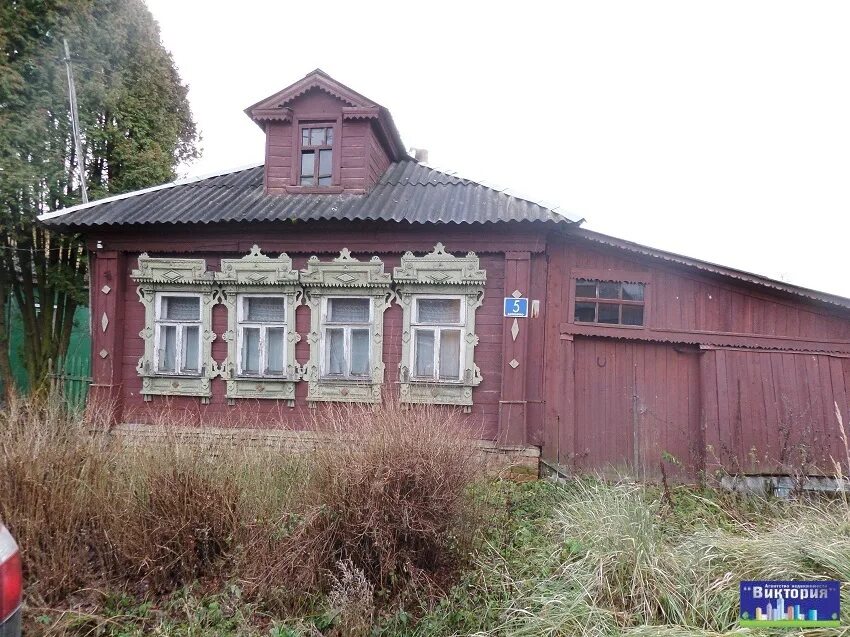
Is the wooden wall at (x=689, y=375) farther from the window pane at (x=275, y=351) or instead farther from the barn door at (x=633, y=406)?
the window pane at (x=275, y=351)

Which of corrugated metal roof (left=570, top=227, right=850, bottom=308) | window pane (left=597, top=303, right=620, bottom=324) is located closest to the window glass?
corrugated metal roof (left=570, top=227, right=850, bottom=308)

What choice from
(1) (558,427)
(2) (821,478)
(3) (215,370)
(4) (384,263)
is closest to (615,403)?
(1) (558,427)

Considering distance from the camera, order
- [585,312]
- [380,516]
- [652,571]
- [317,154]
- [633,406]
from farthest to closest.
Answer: [317,154] → [585,312] → [633,406] → [380,516] → [652,571]

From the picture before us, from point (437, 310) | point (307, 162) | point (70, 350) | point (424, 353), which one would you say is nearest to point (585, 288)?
point (437, 310)

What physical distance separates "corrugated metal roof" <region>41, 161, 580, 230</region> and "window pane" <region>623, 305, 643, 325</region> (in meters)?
1.51

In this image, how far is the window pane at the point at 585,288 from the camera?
7.73 metres

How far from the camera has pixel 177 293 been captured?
8547mm

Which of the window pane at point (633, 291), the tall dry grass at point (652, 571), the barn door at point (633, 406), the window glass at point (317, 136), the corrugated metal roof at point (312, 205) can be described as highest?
the window glass at point (317, 136)

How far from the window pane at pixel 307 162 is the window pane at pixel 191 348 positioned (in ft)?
10.1

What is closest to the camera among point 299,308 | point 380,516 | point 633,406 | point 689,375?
point 380,516

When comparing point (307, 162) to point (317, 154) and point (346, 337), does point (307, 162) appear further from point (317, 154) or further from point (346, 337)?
point (346, 337)

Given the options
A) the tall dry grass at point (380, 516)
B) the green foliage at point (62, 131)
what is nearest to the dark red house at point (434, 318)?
the green foliage at point (62, 131)

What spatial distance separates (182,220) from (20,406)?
409cm

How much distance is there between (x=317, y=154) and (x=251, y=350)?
11.2ft
